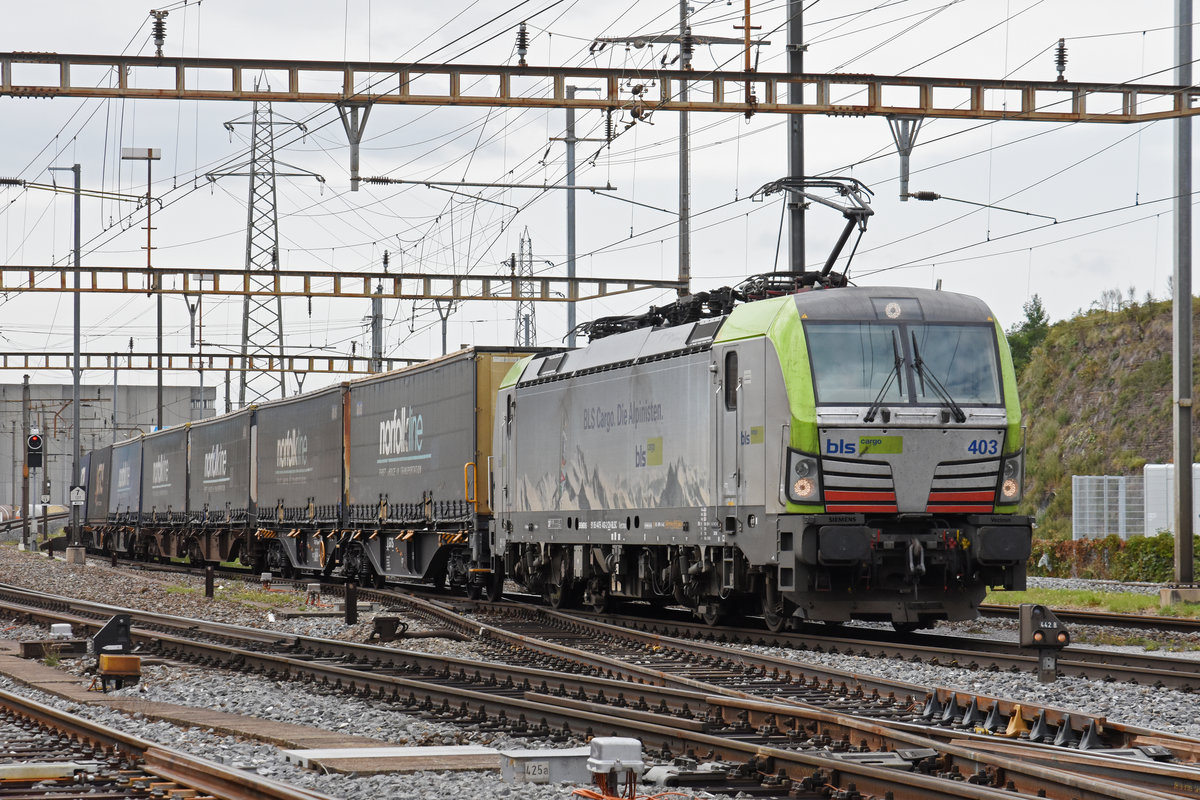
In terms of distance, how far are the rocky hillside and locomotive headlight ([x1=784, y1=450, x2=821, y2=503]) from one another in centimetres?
3098

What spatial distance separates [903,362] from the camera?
1523 cm

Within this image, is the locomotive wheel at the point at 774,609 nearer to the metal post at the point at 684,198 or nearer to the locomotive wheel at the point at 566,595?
the locomotive wheel at the point at 566,595

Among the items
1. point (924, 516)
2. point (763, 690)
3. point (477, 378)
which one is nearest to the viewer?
point (763, 690)

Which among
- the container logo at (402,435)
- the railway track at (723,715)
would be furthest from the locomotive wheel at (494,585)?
the railway track at (723,715)

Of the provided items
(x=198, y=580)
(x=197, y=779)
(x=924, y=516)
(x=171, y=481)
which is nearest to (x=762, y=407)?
(x=924, y=516)

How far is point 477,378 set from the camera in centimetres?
2362

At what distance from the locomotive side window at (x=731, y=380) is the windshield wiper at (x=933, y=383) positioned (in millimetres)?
1870

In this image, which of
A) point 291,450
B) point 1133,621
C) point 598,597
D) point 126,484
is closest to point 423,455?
point 598,597

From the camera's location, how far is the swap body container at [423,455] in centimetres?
2367

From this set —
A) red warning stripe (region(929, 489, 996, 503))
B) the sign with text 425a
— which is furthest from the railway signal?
the sign with text 425a

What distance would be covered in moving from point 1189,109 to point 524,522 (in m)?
10.8

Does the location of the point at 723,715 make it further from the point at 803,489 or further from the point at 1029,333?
the point at 1029,333

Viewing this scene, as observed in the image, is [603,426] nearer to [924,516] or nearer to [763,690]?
[924,516]

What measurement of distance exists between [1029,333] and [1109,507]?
47328 mm
